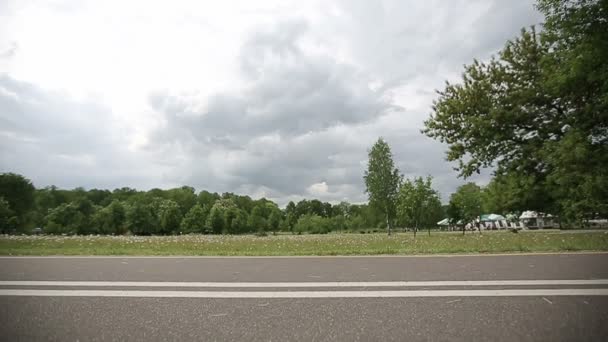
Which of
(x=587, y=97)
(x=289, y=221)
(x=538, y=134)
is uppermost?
(x=587, y=97)

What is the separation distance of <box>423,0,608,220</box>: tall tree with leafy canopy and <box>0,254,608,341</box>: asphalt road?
9575 mm

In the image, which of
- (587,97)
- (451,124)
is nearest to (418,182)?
(451,124)

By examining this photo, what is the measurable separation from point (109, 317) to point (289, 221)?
3819 inches

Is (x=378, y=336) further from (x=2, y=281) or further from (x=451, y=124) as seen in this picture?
(x=451, y=124)

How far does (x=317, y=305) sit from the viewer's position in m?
4.20

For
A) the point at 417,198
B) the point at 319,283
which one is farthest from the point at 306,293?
the point at 417,198

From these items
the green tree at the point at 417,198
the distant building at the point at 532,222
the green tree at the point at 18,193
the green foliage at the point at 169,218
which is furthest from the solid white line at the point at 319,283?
the green foliage at the point at 169,218

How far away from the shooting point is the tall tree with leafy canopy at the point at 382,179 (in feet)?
180

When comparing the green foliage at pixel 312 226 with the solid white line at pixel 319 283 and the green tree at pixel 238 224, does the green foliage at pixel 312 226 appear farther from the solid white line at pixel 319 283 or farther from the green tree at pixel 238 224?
the solid white line at pixel 319 283

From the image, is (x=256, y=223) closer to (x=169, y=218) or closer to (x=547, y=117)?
(x=169, y=218)

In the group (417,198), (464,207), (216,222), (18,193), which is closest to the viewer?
(417,198)

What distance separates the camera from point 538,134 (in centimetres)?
1828

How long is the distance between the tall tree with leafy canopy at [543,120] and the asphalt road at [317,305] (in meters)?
9.57

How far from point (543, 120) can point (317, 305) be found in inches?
793
